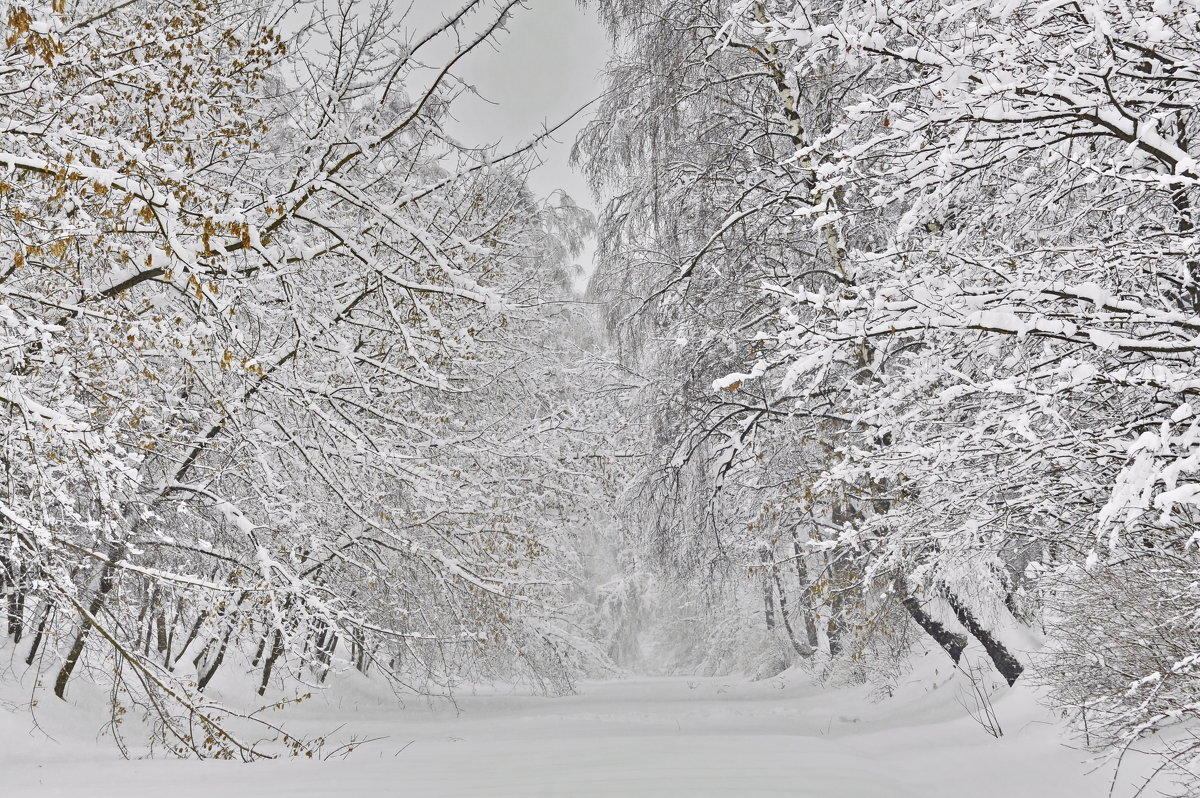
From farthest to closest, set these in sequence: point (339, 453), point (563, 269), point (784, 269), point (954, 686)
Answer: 1. point (563, 269)
2. point (954, 686)
3. point (784, 269)
4. point (339, 453)

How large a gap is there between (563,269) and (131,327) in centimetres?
1160

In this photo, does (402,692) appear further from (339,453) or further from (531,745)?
(339,453)

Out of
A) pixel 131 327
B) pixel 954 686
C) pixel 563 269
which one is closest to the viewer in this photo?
pixel 131 327

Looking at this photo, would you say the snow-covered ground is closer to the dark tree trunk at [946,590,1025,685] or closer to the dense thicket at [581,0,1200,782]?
the dark tree trunk at [946,590,1025,685]

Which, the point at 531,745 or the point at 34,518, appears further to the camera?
the point at 531,745

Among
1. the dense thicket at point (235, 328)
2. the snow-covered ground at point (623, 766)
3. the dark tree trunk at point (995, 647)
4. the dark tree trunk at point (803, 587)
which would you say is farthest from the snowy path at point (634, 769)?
the dark tree trunk at point (803, 587)

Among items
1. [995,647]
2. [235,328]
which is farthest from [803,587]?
[235,328]

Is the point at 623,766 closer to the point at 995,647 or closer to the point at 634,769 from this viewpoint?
the point at 634,769

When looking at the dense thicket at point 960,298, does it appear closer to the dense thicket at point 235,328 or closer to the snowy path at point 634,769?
the snowy path at point 634,769

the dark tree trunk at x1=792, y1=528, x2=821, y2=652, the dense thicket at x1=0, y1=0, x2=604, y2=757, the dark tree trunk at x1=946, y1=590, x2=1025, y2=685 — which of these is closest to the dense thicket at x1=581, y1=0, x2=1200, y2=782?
the dark tree trunk at x1=946, y1=590, x2=1025, y2=685

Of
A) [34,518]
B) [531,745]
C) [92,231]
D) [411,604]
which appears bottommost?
[531,745]

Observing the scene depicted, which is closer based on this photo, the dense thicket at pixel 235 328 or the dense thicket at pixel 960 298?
the dense thicket at pixel 960 298

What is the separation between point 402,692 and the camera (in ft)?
35.6

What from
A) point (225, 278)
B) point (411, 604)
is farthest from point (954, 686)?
point (225, 278)
